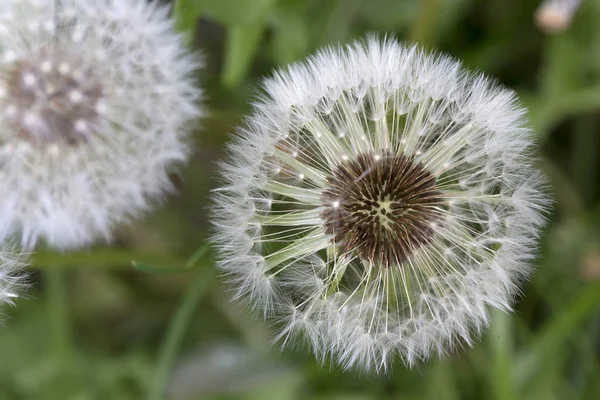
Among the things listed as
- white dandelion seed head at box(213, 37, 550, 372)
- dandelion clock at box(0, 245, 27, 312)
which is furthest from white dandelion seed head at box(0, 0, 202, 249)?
white dandelion seed head at box(213, 37, 550, 372)

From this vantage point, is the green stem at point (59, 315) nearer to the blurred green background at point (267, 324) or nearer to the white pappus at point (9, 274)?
the blurred green background at point (267, 324)

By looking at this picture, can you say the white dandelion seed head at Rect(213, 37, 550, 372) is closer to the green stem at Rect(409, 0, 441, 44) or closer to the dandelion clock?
the dandelion clock

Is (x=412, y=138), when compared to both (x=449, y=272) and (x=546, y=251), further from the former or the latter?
(x=546, y=251)

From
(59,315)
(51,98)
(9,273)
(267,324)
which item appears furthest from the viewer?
(59,315)

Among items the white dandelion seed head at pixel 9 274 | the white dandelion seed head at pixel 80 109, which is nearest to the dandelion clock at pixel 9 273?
the white dandelion seed head at pixel 9 274

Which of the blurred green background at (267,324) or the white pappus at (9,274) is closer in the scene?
the white pappus at (9,274)

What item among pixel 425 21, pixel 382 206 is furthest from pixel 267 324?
pixel 425 21

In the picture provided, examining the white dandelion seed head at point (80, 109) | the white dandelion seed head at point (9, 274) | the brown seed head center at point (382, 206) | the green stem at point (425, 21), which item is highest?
the green stem at point (425, 21)

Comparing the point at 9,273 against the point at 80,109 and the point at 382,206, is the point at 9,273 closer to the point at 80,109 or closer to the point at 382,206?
the point at 80,109
